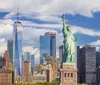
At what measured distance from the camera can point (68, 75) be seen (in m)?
78.6

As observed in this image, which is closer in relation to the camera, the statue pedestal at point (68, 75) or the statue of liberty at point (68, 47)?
the statue pedestal at point (68, 75)

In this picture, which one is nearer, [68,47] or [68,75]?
[68,47]

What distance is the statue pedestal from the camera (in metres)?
77.8

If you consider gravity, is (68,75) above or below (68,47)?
below

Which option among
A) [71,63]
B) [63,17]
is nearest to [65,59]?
[71,63]

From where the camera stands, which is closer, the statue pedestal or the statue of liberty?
the statue pedestal

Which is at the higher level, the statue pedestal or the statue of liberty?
the statue of liberty

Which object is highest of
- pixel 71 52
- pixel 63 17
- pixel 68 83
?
pixel 63 17

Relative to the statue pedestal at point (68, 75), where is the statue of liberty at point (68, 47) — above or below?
above

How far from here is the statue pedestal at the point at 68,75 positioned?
255 ft

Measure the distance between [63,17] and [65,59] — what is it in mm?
7422

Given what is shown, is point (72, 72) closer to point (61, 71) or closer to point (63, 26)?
point (61, 71)

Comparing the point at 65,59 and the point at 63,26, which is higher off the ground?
the point at 63,26

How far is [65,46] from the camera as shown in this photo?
78.6m
